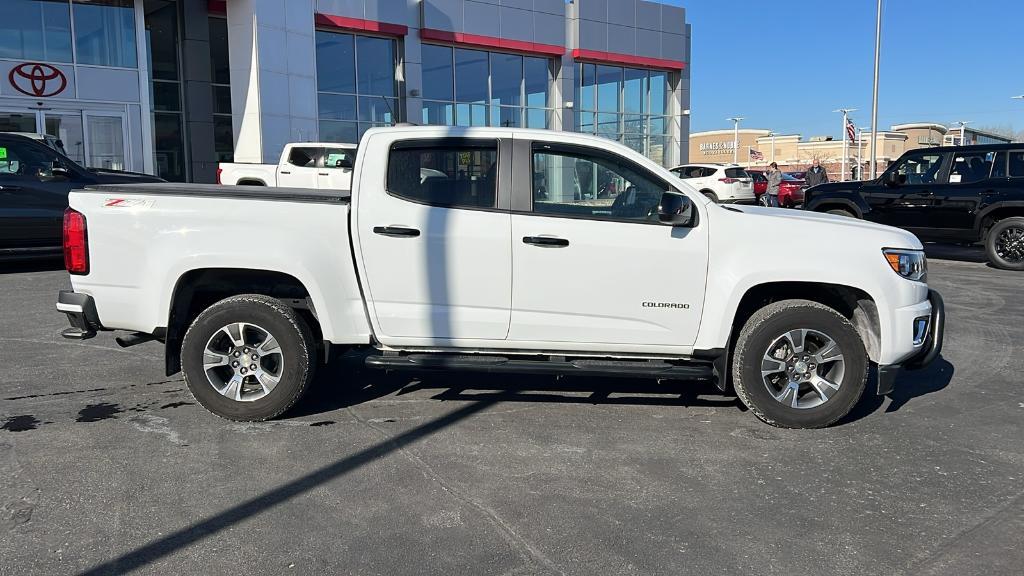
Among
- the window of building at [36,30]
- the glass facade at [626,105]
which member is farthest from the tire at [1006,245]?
the window of building at [36,30]

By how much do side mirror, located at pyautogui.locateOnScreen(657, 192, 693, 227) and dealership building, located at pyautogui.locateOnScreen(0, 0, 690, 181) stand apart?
19.6 m

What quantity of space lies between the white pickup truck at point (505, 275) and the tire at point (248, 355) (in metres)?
0.01

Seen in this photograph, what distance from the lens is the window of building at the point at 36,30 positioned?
1972 centimetres

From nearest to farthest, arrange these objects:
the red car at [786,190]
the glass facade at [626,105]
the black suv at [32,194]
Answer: the black suv at [32,194] → the red car at [786,190] → the glass facade at [626,105]

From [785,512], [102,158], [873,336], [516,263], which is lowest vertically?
[785,512]

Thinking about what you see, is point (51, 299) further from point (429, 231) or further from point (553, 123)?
point (553, 123)

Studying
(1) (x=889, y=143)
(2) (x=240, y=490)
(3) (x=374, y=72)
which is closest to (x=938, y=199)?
(2) (x=240, y=490)

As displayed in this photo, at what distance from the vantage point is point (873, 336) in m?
5.20

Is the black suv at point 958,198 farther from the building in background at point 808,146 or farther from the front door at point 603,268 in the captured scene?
the building in background at point 808,146

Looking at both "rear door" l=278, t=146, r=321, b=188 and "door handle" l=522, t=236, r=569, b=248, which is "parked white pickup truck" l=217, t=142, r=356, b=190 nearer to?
"rear door" l=278, t=146, r=321, b=188

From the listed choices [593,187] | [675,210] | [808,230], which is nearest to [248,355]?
[593,187]

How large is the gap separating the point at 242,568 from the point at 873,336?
398 centimetres

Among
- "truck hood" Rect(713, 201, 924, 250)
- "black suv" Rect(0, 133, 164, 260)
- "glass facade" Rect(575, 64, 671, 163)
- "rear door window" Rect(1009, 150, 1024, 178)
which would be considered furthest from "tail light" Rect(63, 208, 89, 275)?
"glass facade" Rect(575, 64, 671, 163)

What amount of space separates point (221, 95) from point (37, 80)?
19.8ft
